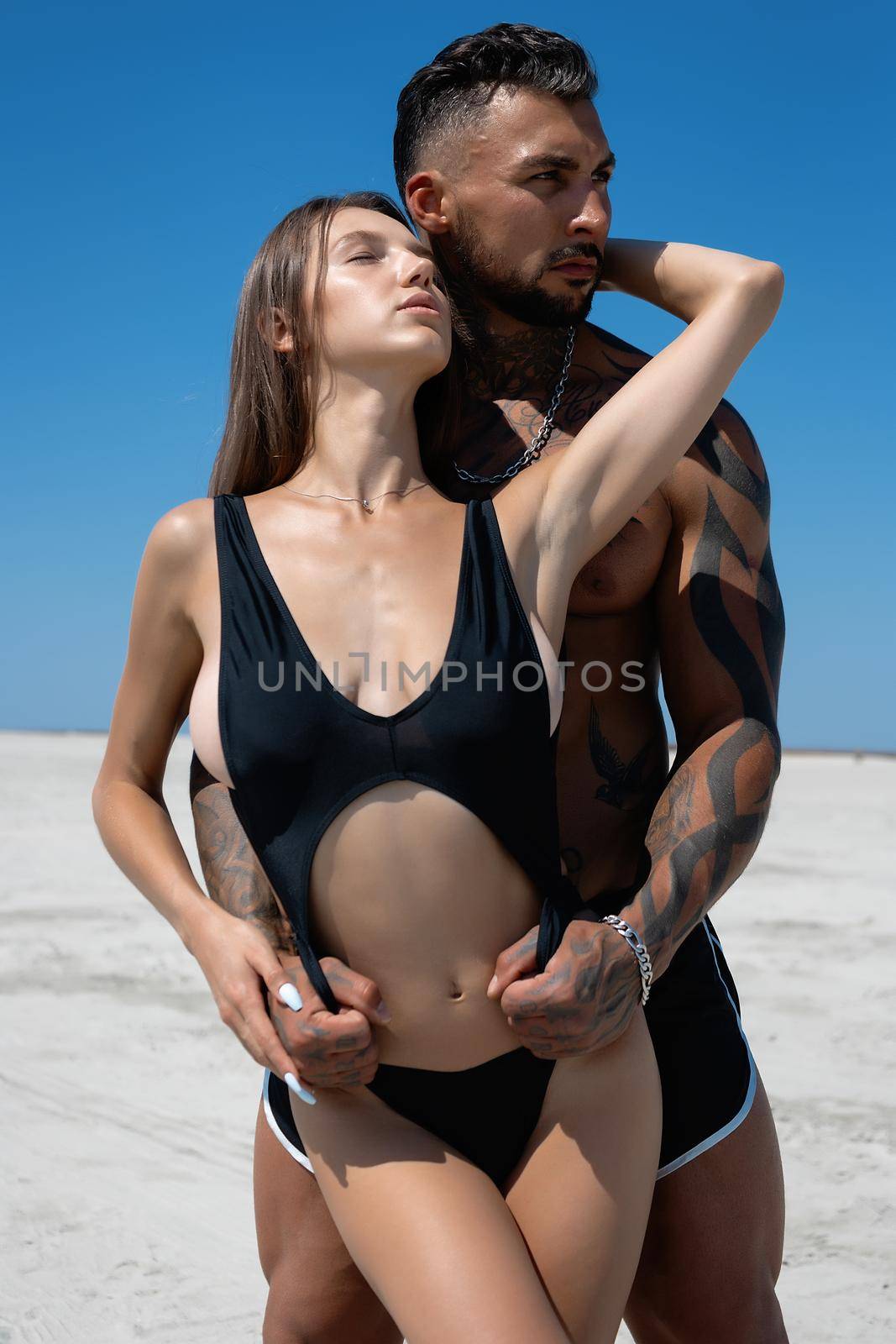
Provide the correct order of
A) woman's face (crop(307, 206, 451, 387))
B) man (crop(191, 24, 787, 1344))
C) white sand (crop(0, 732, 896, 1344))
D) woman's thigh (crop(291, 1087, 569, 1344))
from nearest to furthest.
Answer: woman's thigh (crop(291, 1087, 569, 1344))
woman's face (crop(307, 206, 451, 387))
man (crop(191, 24, 787, 1344))
white sand (crop(0, 732, 896, 1344))

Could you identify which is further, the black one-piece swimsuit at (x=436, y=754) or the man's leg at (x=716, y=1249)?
the man's leg at (x=716, y=1249)

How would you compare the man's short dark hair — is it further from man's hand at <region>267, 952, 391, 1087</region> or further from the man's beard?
man's hand at <region>267, 952, 391, 1087</region>

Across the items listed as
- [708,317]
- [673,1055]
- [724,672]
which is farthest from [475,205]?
[673,1055]

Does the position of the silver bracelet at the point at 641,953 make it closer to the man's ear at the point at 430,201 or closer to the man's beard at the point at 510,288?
the man's beard at the point at 510,288

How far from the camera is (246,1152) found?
6.38 metres

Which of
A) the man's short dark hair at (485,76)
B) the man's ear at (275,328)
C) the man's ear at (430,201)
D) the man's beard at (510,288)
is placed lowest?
the man's ear at (275,328)

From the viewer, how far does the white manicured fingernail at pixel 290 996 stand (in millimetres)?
2271

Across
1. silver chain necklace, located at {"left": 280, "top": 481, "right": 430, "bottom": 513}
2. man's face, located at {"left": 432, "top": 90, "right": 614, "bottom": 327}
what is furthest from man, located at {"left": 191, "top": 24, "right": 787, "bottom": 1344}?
silver chain necklace, located at {"left": 280, "top": 481, "right": 430, "bottom": 513}

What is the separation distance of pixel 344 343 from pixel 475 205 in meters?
0.64

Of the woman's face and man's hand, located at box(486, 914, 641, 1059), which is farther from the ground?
the woman's face

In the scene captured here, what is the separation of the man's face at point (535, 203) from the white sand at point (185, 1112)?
3.77 m

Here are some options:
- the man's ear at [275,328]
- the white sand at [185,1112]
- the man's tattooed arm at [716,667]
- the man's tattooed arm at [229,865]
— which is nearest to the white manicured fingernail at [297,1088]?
the man's tattooed arm at [229,865]

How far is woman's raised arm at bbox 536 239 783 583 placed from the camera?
2.45 metres

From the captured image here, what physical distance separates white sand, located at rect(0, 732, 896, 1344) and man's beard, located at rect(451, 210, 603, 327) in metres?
3.70
